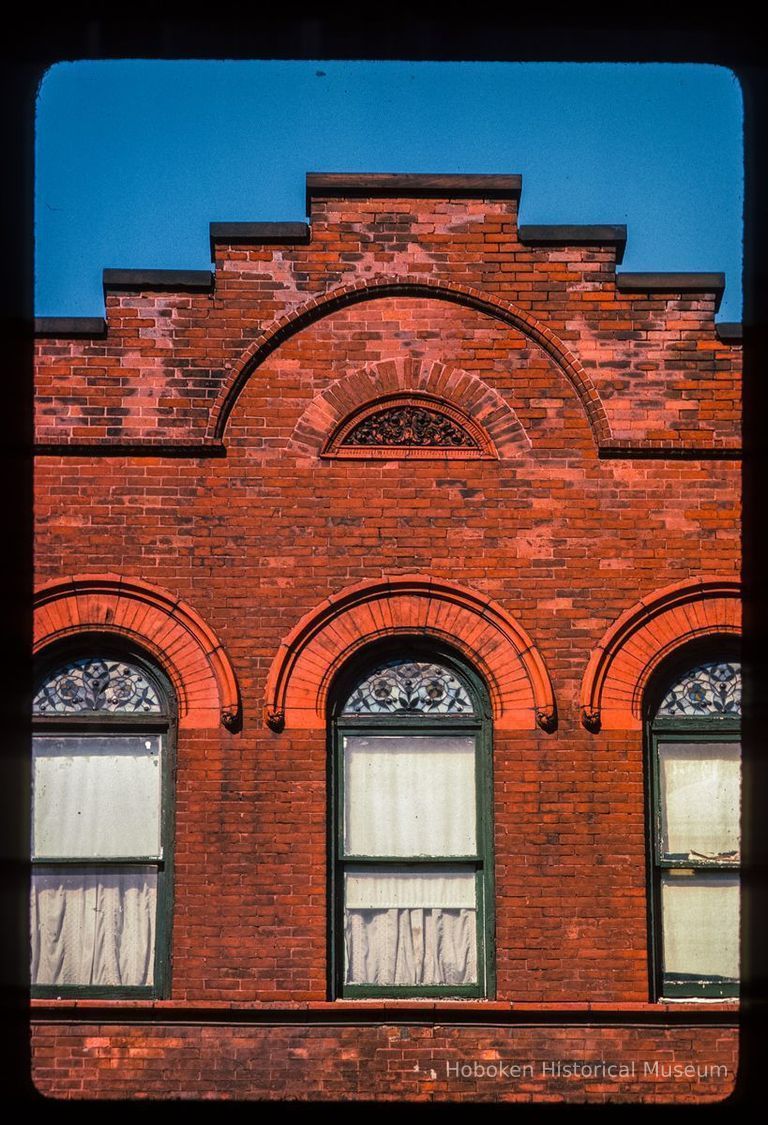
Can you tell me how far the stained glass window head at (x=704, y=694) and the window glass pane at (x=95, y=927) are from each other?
353 centimetres

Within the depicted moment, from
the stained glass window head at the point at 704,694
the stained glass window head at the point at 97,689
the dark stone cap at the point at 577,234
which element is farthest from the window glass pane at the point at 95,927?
the dark stone cap at the point at 577,234

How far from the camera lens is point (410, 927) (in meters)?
9.33

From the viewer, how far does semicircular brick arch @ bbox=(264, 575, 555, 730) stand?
30.8 feet

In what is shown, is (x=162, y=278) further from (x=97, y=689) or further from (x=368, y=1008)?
(x=368, y=1008)

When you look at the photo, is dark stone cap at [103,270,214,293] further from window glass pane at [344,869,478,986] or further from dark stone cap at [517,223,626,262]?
window glass pane at [344,869,478,986]

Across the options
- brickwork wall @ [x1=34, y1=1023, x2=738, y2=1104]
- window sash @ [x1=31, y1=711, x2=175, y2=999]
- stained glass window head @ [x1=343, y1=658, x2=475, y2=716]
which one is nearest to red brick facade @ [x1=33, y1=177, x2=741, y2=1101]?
brickwork wall @ [x1=34, y1=1023, x2=738, y2=1104]

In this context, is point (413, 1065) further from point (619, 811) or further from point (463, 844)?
point (619, 811)

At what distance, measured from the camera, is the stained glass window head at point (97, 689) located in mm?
9547

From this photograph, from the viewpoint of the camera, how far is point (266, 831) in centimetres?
920

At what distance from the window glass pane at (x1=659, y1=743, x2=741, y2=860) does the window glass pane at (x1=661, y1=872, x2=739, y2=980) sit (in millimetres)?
203
